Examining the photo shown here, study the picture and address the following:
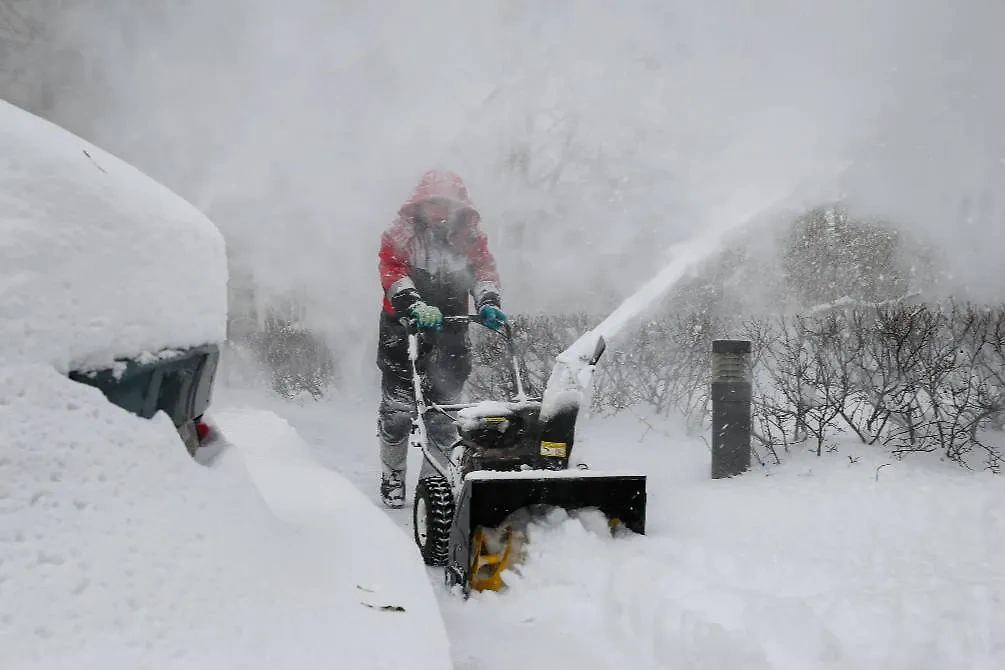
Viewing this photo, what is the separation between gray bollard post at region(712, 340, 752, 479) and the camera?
4.78 meters

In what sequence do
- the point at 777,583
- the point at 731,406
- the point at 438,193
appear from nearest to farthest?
the point at 777,583
the point at 731,406
the point at 438,193

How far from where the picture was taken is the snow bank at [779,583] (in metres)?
2.32

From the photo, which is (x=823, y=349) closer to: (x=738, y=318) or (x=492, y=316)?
(x=492, y=316)

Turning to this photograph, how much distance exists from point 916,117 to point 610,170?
1119cm

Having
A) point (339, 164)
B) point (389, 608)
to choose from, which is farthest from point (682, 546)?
point (339, 164)

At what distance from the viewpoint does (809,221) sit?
517 inches

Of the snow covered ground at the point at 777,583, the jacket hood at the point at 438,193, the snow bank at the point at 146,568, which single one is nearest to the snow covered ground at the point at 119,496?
the snow bank at the point at 146,568

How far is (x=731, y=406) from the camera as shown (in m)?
4.79

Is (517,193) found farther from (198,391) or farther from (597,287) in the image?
(198,391)

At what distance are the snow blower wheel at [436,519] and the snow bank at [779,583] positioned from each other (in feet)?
1.82

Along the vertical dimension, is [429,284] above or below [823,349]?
above

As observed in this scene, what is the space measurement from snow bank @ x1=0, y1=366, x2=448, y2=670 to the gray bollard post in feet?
11.7

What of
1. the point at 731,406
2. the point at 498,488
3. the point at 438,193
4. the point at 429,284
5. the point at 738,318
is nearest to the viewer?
the point at 498,488

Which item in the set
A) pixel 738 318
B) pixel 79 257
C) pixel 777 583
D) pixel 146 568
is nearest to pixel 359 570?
pixel 146 568
